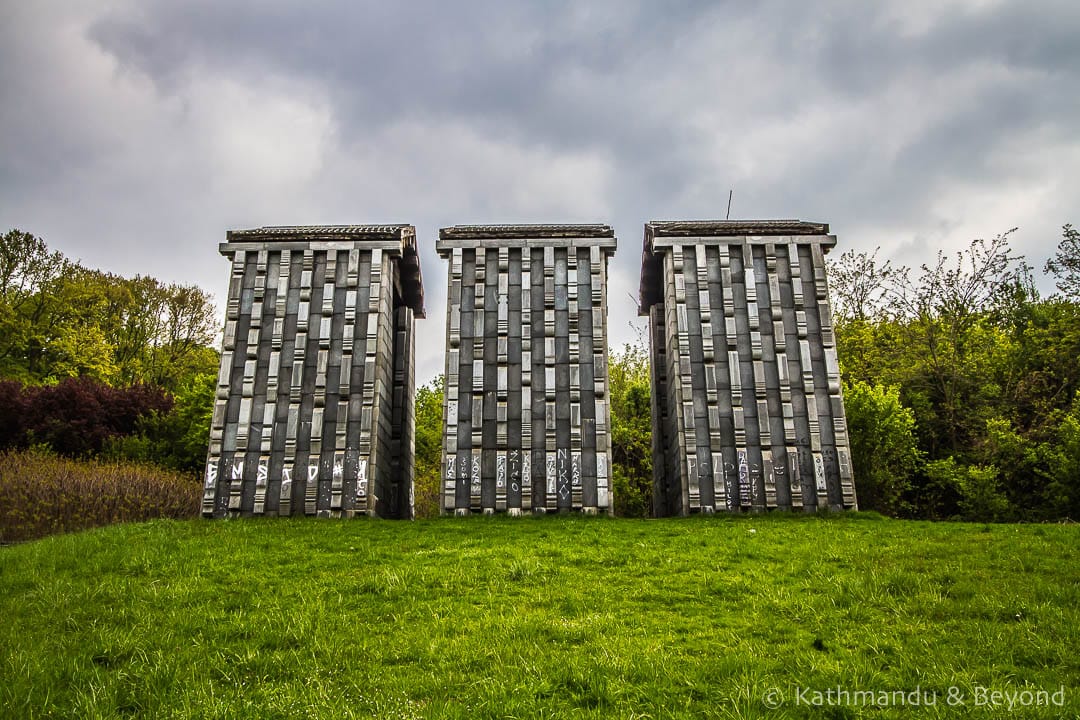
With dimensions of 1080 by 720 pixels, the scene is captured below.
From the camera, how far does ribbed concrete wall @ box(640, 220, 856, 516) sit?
24.9 meters

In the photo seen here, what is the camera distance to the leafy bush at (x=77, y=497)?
25.0m

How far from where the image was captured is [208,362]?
162 ft

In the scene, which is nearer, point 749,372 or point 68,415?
point 749,372

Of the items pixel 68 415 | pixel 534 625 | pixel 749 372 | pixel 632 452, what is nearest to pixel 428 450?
pixel 632 452

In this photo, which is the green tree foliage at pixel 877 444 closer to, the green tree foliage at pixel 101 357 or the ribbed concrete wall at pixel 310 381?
the ribbed concrete wall at pixel 310 381

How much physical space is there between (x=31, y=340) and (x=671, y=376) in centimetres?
3617

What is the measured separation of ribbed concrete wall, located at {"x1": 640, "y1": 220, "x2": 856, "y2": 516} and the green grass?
20.8 ft

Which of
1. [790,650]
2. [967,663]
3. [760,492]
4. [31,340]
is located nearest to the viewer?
[967,663]

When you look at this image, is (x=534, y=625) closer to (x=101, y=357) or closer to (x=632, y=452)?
(x=632, y=452)

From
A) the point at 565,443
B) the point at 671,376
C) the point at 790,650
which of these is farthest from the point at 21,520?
the point at 790,650

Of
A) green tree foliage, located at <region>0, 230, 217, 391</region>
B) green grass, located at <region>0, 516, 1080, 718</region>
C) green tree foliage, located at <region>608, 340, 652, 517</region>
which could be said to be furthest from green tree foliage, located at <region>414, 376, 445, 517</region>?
green grass, located at <region>0, 516, 1080, 718</region>

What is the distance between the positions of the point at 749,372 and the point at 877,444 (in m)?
6.40

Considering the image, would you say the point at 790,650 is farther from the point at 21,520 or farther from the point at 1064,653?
the point at 21,520

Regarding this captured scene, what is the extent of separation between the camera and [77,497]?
86.4 ft
